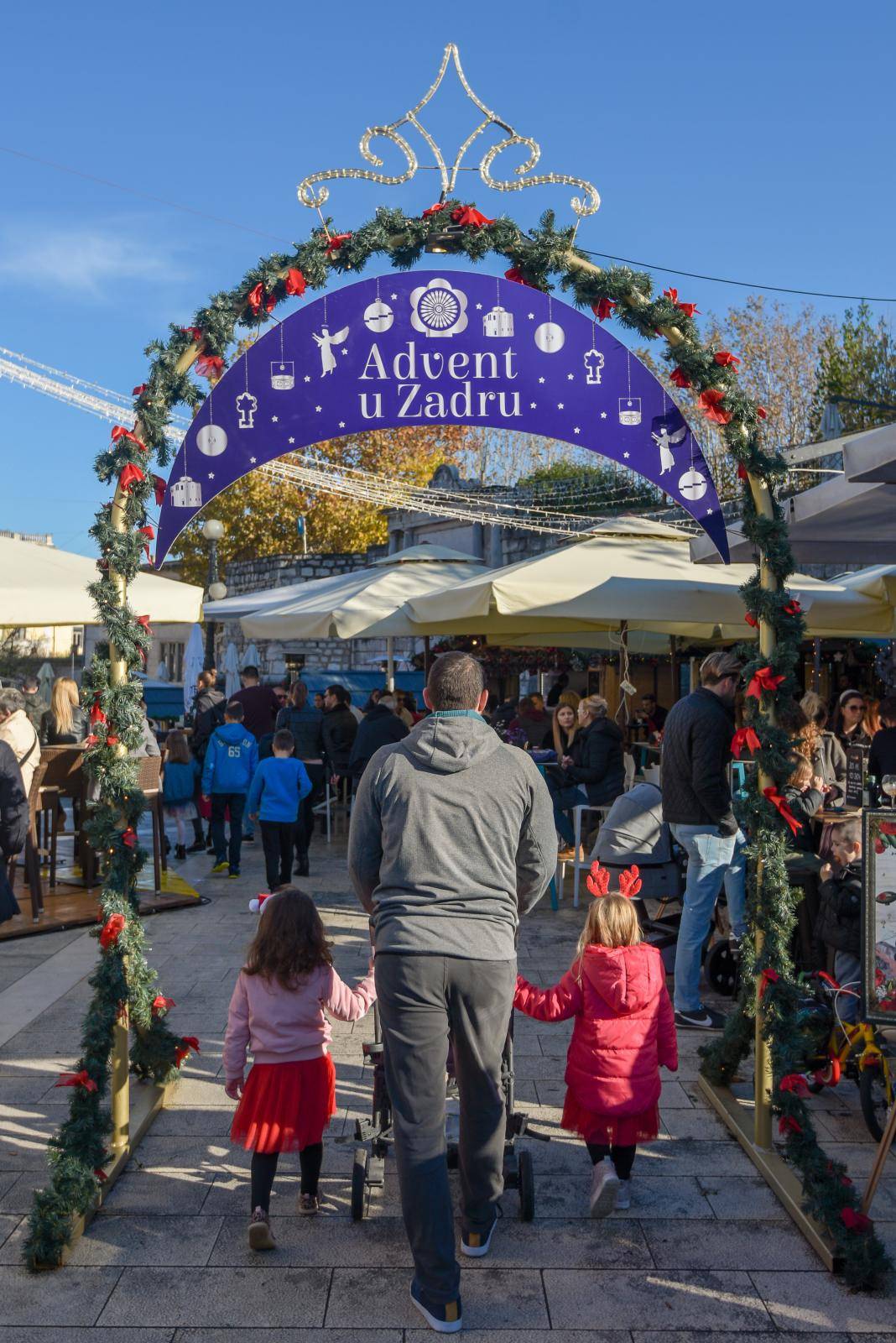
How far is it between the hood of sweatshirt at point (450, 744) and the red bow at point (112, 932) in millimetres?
1540

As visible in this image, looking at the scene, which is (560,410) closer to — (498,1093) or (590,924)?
(590,924)

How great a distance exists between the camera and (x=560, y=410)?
15.0 feet

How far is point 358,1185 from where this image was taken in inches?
146

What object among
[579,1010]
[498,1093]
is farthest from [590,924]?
[498,1093]

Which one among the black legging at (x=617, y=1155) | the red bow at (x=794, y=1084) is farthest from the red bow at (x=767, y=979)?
the black legging at (x=617, y=1155)

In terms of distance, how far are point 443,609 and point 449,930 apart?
5.92m

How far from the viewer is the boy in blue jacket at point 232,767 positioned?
9750mm

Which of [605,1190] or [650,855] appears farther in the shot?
[650,855]

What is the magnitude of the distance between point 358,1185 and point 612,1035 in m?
0.94

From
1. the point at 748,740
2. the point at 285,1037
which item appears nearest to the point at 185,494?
the point at 285,1037

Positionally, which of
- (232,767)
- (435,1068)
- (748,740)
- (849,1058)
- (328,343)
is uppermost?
(328,343)

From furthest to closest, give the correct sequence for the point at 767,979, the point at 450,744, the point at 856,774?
the point at 856,774
the point at 767,979
the point at 450,744

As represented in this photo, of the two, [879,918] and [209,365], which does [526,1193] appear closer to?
[879,918]

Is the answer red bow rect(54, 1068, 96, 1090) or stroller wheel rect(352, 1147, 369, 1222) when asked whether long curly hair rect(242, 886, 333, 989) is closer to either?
stroller wheel rect(352, 1147, 369, 1222)
